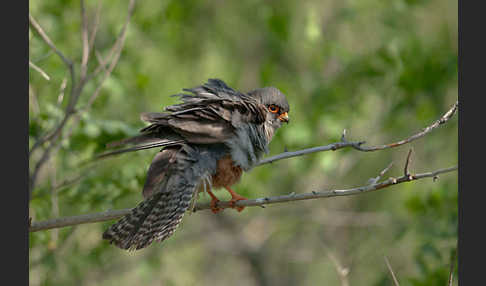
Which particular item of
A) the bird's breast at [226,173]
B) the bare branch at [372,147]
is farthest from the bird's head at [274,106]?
the bare branch at [372,147]

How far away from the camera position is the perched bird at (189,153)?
4.33 m

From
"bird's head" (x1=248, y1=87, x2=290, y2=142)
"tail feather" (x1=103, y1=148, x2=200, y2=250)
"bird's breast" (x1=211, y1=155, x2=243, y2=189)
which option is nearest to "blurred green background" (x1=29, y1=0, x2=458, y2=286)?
"bird's breast" (x1=211, y1=155, x2=243, y2=189)

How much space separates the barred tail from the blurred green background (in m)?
1.04

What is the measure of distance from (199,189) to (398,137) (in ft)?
19.4

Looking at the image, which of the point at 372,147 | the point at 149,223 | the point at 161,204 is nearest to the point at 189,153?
the point at 161,204

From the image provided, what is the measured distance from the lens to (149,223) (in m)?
4.38

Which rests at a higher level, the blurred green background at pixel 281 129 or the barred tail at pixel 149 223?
the blurred green background at pixel 281 129

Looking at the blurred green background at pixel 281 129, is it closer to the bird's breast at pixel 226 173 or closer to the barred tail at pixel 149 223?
the bird's breast at pixel 226 173

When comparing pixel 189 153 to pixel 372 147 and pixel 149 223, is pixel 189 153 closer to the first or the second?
pixel 149 223

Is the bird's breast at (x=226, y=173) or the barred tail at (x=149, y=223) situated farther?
the bird's breast at (x=226, y=173)

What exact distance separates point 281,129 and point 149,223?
2.91 metres

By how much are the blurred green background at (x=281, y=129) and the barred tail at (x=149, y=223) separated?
104 centimetres

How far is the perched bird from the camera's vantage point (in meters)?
4.33

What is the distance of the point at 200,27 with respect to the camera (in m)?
10.8
